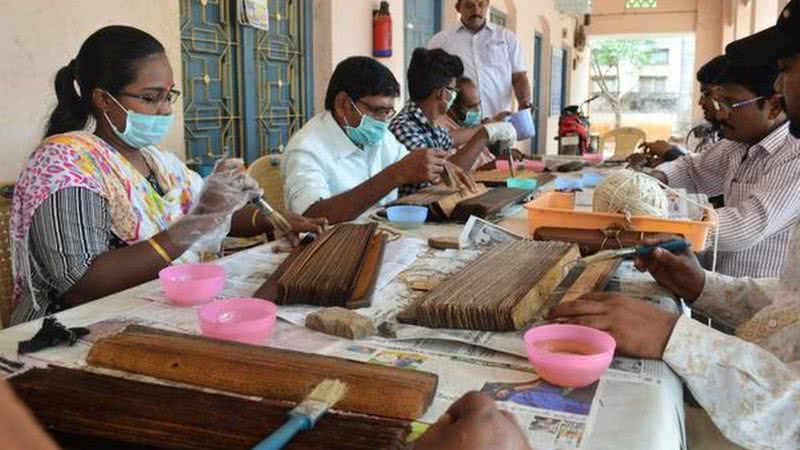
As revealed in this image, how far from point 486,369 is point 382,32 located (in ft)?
13.3

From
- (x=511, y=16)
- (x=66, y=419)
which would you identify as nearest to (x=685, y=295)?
(x=66, y=419)

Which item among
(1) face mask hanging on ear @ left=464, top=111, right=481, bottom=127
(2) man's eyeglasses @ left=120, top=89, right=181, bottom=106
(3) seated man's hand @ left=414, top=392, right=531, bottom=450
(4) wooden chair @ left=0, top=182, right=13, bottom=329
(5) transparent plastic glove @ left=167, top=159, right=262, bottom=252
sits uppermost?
(2) man's eyeglasses @ left=120, top=89, right=181, bottom=106

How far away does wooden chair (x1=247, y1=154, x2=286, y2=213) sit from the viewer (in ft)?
9.67

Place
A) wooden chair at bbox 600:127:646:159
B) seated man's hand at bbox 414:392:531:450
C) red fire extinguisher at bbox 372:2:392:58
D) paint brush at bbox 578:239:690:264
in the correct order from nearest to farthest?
seated man's hand at bbox 414:392:531:450
paint brush at bbox 578:239:690:264
red fire extinguisher at bbox 372:2:392:58
wooden chair at bbox 600:127:646:159

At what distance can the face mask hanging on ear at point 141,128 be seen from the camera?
1.76m

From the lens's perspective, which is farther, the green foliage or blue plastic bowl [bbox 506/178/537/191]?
the green foliage

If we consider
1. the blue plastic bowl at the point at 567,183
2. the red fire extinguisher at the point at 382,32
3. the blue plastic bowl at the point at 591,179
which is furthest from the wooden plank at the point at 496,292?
the red fire extinguisher at the point at 382,32

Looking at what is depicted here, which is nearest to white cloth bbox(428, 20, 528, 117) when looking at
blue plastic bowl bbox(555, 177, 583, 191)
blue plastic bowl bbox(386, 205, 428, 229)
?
blue plastic bowl bbox(555, 177, 583, 191)

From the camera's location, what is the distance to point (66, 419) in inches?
30.5

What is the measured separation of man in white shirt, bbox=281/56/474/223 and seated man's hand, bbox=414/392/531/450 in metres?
1.45

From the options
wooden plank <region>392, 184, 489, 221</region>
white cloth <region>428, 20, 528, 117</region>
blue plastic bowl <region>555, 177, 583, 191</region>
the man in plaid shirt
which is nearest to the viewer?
wooden plank <region>392, 184, 489, 221</region>

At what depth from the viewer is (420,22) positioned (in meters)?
5.81

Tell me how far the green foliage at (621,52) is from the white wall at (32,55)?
49.6 ft

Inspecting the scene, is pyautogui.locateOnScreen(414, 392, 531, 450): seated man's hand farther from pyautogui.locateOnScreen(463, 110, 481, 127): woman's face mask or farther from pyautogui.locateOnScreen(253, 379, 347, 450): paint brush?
pyautogui.locateOnScreen(463, 110, 481, 127): woman's face mask
